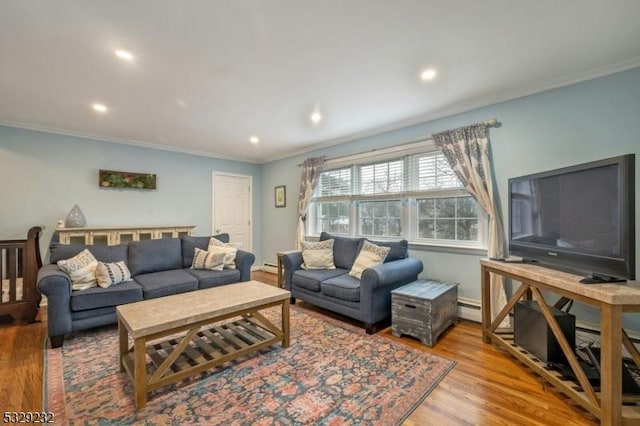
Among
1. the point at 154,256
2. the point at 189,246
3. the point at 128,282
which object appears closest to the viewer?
the point at 128,282

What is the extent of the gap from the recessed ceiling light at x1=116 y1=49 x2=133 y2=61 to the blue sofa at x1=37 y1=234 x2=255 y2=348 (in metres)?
1.99

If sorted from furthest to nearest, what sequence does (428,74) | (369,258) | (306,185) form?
(306,185) → (369,258) → (428,74)

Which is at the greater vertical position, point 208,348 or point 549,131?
point 549,131

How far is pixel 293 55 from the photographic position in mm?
2133

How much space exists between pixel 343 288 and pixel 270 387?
4.15 ft

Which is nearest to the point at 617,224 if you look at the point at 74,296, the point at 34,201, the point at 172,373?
the point at 172,373

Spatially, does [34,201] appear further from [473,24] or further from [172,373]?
[473,24]

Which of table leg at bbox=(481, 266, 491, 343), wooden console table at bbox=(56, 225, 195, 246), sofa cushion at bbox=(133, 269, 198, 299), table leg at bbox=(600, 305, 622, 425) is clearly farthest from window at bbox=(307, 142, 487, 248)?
wooden console table at bbox=(56, 225, 195, 246)

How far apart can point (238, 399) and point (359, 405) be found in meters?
0.77

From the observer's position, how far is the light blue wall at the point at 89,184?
11.9ft

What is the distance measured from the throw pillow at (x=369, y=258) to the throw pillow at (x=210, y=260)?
5.76 feet

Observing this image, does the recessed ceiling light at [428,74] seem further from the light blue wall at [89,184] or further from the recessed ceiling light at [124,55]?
the light blue wall at [89,184]

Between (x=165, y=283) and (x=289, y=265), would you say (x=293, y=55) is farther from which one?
(x=165, y=283)

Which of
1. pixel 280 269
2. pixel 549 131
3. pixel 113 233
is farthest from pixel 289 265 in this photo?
pixel 549 131
